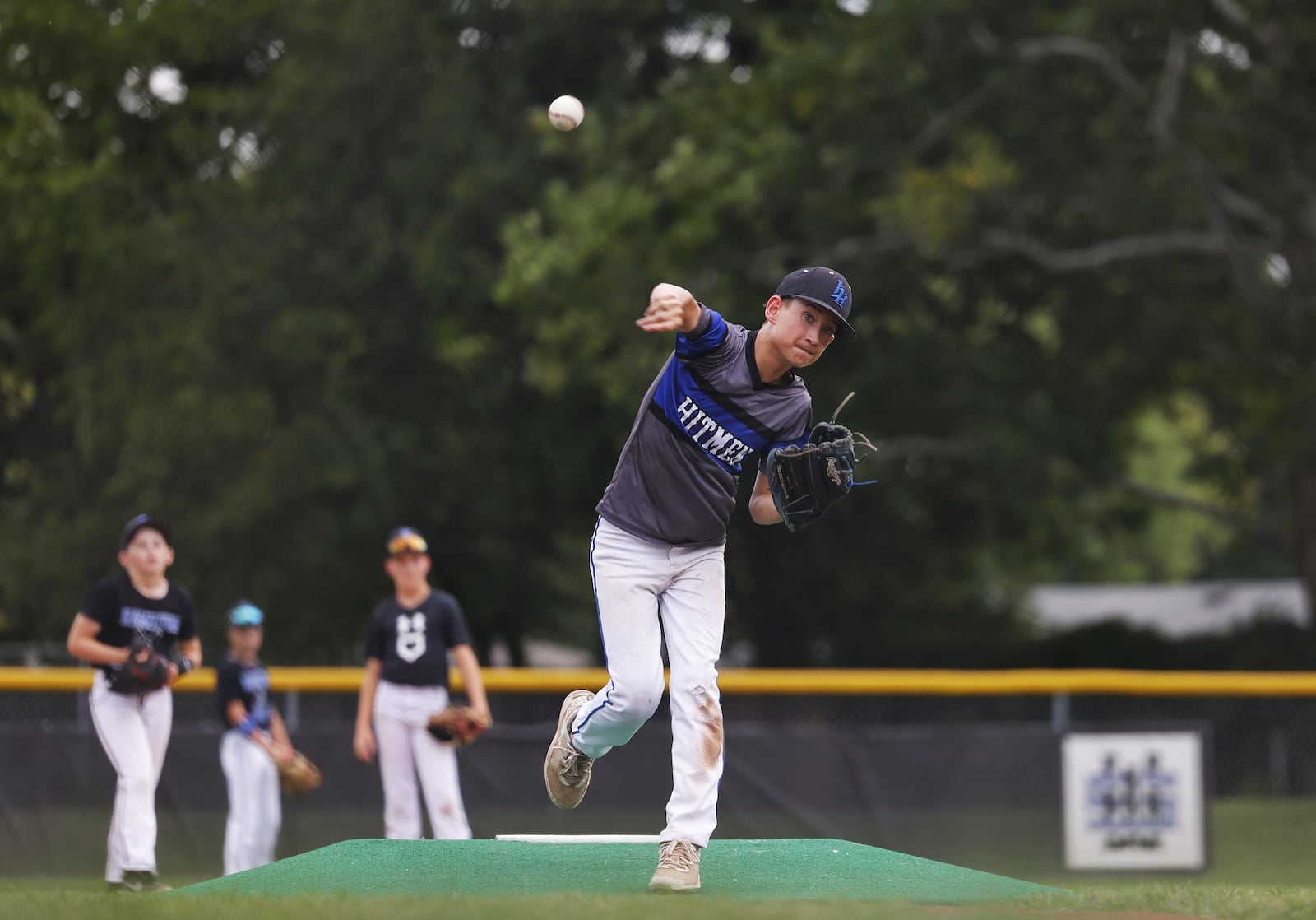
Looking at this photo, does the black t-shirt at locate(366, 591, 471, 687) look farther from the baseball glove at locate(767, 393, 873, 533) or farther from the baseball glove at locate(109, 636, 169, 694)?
the baseball glove at locate(767, 393, 873, 533)

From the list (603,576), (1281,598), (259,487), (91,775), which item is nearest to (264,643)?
(259,487)

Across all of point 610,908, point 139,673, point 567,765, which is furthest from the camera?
point 139,673

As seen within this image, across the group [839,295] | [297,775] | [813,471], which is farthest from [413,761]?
[839,295]

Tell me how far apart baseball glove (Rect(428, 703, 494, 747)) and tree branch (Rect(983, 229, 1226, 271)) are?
11.6 m

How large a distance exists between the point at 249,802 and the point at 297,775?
0.57 metres

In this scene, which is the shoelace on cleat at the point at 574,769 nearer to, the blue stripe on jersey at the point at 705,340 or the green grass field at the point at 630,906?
the green grass field at the point at 630,906

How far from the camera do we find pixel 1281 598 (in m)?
36.4

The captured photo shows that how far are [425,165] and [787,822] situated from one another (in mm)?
12686

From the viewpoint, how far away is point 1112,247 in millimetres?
19922

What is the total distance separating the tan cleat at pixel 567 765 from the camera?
6988 millimetres

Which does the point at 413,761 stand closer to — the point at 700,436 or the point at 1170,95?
the point at 700,436

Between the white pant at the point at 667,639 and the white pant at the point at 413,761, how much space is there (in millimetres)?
4241

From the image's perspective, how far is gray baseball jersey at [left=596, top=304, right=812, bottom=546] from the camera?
6.57 meters

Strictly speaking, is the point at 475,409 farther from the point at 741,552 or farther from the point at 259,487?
the point at 741,552
